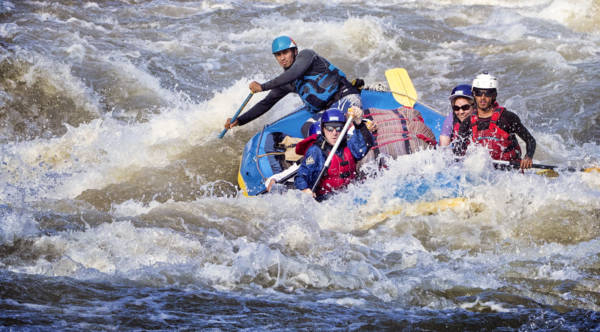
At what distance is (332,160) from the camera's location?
560 centimetres

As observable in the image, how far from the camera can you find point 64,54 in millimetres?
11102

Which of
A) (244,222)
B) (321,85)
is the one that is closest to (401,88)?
(321,85)

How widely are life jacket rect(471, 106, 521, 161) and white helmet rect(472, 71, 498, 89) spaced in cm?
27

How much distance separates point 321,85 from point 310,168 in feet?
4.83

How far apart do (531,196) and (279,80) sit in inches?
105

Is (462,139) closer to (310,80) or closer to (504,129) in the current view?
(504,129)

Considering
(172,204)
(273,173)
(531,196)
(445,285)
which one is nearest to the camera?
(445,285)

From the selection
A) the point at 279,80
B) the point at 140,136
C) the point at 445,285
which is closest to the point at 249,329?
the point at 445,285

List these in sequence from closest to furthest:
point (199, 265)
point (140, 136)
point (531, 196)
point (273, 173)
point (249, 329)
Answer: point (249, 329) < point (199, 265) < point (531, 196) < point (273, 173) < point (140, 136)

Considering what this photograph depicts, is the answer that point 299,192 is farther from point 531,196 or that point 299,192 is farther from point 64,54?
point 64,54

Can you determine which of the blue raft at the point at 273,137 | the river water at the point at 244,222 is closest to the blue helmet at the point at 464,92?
the river water at the point at 244,222

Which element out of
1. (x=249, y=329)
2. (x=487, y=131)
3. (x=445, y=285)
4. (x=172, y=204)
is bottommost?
(x=249, y=329)

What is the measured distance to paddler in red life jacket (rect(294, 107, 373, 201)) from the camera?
554 centimetres

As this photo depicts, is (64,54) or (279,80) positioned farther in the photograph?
(64,54)
